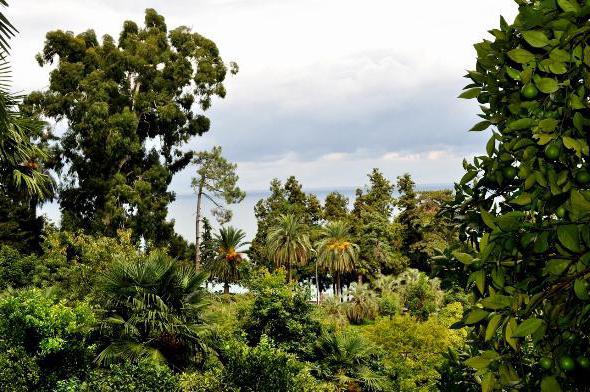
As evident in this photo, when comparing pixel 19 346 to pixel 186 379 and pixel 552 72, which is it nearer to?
pixel 186 379

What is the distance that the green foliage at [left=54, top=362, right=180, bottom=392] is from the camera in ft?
31.3

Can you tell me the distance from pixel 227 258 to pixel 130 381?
2900 cm

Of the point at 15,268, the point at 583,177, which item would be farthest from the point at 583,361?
the point at 15,268

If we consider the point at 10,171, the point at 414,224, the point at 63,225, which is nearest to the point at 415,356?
the point at 10,171

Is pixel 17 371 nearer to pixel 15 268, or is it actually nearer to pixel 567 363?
pixel 567 363

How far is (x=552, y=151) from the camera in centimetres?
144

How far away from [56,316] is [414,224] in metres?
36.9

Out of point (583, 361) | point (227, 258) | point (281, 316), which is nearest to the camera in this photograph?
point (583, 361)

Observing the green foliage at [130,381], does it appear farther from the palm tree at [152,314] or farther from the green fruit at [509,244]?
the green fruit at [509,244]

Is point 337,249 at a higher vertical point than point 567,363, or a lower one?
higher

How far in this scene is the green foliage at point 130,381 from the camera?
9531 mm

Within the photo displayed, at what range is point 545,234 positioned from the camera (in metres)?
1.35

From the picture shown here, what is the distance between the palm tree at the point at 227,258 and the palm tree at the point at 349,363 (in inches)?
847

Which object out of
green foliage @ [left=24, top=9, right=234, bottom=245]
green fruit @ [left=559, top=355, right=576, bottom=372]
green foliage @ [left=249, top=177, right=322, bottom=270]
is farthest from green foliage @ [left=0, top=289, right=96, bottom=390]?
green foliage @ [left=249, top=177, right=322, bottom=270]
